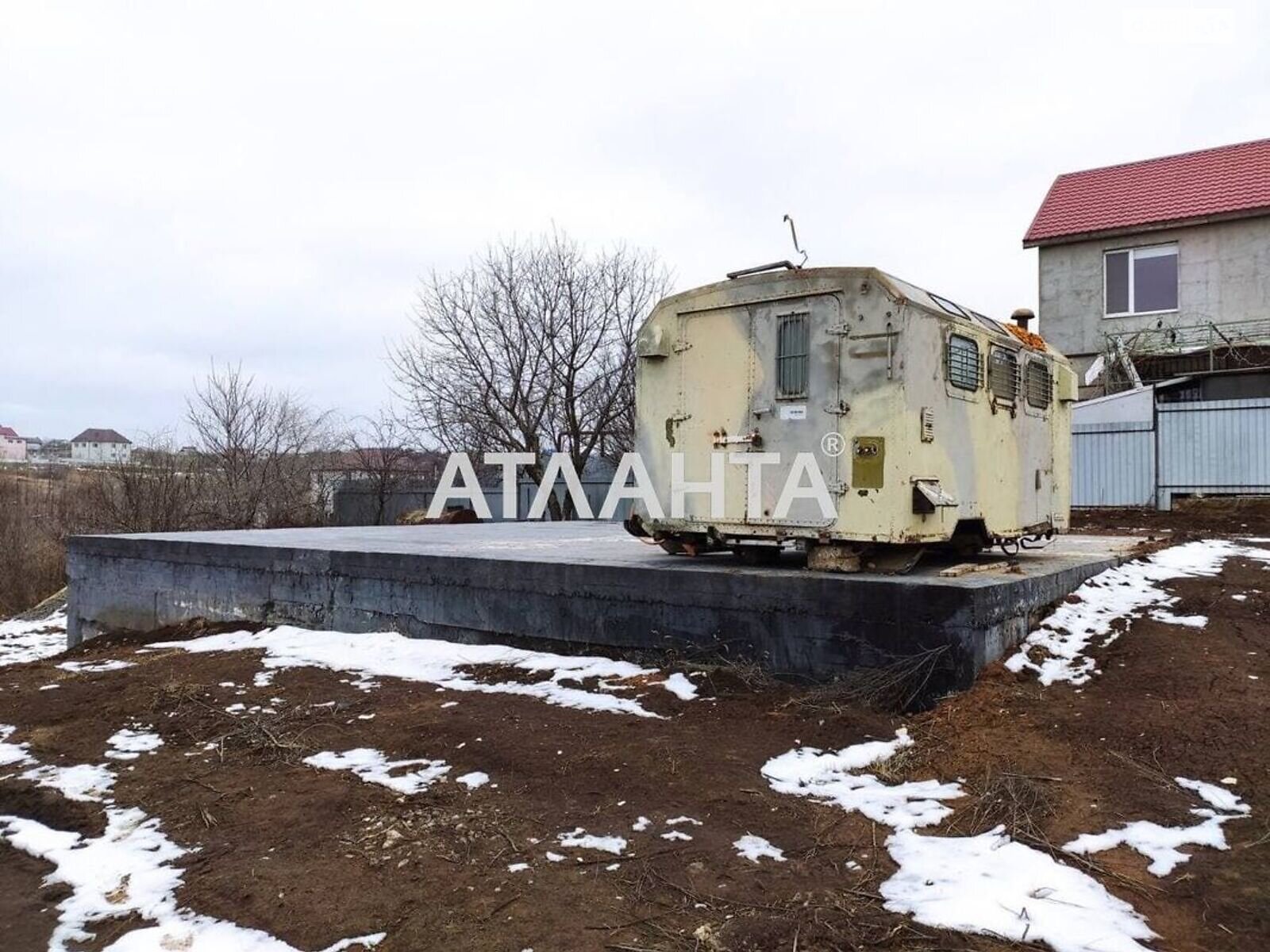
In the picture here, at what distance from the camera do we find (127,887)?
3609 millimetres

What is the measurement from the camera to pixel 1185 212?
18.3m

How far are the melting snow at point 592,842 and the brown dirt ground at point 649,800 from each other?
62 millimetres

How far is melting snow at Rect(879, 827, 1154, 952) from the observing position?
299 cm

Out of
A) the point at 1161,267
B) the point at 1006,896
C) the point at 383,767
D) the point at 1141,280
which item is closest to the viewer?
the point at 1006,896

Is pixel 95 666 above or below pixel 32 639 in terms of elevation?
above

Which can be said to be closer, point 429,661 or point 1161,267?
point 429,661

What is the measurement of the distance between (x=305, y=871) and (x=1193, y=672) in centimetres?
499

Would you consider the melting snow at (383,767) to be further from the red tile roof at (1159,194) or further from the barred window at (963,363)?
the red tile roof at (1159,194)

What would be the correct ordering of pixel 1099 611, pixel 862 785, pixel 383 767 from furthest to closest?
1. pixel 1099 611
2. pixel 383 767
3. pixel 862 785

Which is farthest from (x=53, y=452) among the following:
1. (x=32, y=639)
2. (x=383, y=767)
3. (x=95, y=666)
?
(x=383, y=767)

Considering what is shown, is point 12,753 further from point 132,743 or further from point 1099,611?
point 1099,611

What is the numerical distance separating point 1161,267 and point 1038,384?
46.4ft

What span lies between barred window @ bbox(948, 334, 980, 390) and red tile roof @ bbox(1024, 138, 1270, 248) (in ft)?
49.0

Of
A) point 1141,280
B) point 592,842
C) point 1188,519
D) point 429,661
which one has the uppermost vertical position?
point 1141,280
